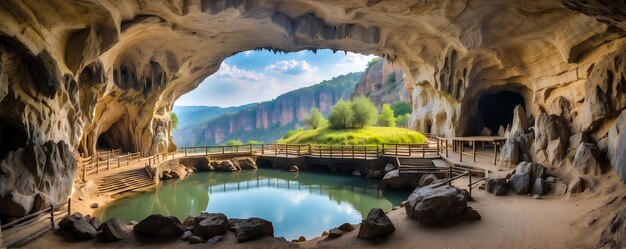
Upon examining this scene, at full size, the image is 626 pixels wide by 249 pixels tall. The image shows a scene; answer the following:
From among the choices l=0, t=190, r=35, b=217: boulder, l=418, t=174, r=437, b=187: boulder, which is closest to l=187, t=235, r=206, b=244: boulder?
l=0, t=190, r=35, b=217: boulder

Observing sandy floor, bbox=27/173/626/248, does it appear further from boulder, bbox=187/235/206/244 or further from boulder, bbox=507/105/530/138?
boulder, bbox=507/105/530/138

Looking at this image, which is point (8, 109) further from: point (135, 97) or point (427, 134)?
point (427, 134)

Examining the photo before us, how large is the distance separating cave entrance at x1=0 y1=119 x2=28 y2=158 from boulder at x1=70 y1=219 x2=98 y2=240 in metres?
4.81

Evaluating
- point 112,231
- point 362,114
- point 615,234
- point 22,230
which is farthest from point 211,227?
point 362,114

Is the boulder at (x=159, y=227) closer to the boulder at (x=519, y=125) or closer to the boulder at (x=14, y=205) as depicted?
the boulder at (x=14, y=205)

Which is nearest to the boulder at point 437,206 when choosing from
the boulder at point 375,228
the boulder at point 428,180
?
the boulder at point 375,228

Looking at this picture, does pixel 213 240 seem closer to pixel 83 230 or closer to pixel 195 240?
pixel 195 240

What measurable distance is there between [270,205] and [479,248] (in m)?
10.0

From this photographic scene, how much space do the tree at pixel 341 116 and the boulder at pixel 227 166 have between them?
10.0 meters

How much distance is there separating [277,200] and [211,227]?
793cm

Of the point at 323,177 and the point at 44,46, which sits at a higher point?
the point at 44,46

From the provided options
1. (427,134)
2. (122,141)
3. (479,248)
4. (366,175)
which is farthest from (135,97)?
(427,134)

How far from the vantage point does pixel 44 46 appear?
11.3 m

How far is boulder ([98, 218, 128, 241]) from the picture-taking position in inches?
331
